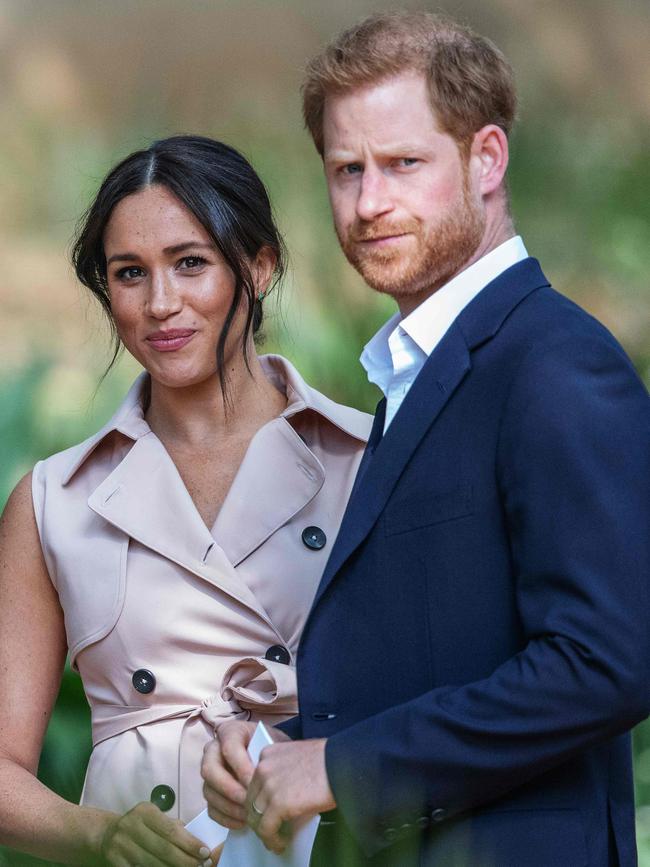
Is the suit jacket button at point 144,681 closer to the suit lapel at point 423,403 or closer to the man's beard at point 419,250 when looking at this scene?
the suit lapel at point 423,403

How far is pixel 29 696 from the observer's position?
2725 mm

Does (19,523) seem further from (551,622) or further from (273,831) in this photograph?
(551,622)

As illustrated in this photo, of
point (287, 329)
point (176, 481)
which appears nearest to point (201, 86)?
point (287, 329)

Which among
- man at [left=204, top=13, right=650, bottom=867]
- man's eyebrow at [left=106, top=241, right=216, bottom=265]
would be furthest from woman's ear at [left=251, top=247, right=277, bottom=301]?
man at [left=204, top=13, right=650, bottom=867]

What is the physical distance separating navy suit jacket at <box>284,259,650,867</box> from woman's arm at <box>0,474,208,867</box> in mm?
887

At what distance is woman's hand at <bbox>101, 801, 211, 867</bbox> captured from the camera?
214 centimetres

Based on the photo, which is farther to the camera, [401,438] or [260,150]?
[260,150]

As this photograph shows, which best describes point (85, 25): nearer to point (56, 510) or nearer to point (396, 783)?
point (56, 510)

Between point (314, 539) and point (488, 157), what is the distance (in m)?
0.90

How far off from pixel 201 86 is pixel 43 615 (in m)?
1.91

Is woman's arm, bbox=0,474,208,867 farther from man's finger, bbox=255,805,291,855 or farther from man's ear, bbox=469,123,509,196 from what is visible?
man's ear, bbox=469,123,509,196

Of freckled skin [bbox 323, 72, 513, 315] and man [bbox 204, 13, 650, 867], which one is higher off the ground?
freckled skin [bbox 323, 72, 513, 315]

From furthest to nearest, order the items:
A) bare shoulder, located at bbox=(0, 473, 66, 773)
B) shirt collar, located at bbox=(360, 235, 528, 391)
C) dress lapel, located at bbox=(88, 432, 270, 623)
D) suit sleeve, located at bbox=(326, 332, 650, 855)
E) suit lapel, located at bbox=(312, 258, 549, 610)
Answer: bare shoulder, located at bbox=(0, 473, 66, 773)
dress lapel, located at bbox=(88, 432, 270, 623)
shirt collar, located at bbox=(360, 235, 528, 391)
suit lapel, located at bbox=(312, 258, 549, 610)
suit sleeve, located at bbox=(326, 332, 650, 855)

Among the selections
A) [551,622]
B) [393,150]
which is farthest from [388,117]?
[551,622]
